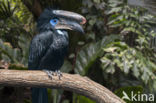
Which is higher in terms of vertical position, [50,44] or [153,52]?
[50,44]

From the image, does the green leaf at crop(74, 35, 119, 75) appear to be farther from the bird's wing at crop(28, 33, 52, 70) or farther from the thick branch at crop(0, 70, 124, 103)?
the thick branch at crop(0, 70, 124, 103)

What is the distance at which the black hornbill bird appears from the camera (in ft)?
6.60

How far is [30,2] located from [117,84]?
6.36 ft

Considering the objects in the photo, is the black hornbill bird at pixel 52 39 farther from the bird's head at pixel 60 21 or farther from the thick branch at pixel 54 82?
the thick branch at pixel 54 82

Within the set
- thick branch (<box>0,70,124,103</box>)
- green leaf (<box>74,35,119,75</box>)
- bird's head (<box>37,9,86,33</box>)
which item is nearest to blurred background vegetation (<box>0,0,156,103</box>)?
green leaf (<box>74,35,119,75</box>)

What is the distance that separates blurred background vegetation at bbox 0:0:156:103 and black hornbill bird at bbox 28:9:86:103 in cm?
64

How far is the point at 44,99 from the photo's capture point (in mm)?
2039

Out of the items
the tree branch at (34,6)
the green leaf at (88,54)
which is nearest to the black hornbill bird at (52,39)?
the green leaf at (88,54)

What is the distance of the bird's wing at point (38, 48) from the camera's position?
2020 mm

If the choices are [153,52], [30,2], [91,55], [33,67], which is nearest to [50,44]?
[33,67]

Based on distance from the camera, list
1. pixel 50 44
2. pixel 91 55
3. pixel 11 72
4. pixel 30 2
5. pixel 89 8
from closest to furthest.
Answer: pixel 11 72 < pixel 50 44 < pixel 91 55 < pixel 89 8 < pixel 30 2

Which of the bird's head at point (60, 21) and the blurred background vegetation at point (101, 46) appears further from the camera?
the blurred background vegetation at point (101, 46)

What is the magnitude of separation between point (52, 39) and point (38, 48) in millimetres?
165

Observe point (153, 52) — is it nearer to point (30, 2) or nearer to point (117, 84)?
point (117, 84)
